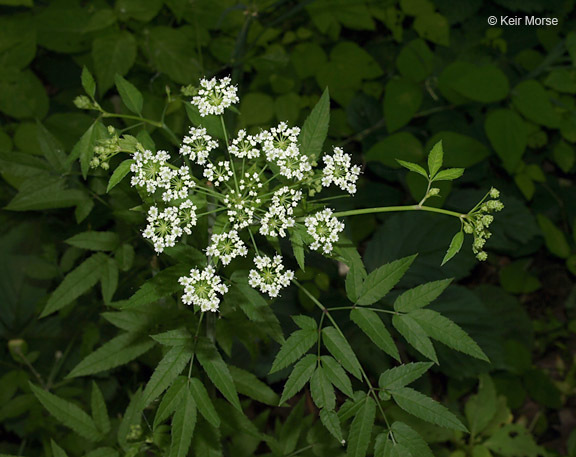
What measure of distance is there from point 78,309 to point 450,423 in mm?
2869

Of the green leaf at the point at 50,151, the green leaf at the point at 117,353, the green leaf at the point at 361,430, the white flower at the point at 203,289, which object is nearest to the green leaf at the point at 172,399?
the white flower at the point at 203,289

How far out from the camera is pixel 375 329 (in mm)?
2193

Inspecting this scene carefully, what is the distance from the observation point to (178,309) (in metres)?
2.76

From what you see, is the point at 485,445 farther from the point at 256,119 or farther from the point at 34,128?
the point at 34,128

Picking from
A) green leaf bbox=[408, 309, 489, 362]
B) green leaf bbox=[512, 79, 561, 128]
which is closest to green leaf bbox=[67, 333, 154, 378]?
green leaf bbox=[408, 309, 489, 362]

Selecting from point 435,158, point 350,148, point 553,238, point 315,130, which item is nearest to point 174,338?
point 315,130

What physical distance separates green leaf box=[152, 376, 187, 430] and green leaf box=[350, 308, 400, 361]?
820 mm

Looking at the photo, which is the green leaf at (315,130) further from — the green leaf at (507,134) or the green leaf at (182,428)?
the green leaf at (507,134)

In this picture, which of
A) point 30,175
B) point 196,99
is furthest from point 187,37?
point 196,99

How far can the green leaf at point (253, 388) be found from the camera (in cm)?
279

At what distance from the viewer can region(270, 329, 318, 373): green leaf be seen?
209 cm

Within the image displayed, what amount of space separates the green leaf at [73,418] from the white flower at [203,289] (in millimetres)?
1320

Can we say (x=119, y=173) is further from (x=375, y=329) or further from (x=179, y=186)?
(x=375, y=329)

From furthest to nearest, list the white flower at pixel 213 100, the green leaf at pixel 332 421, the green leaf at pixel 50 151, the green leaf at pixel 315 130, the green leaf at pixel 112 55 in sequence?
the green leaf at pixel 112 55 < the green leaf at pixel 50 151 < the green leaf at pixel 315 130 < the white flower at pixel 213 100 < the green leaf at pixel 332 421
